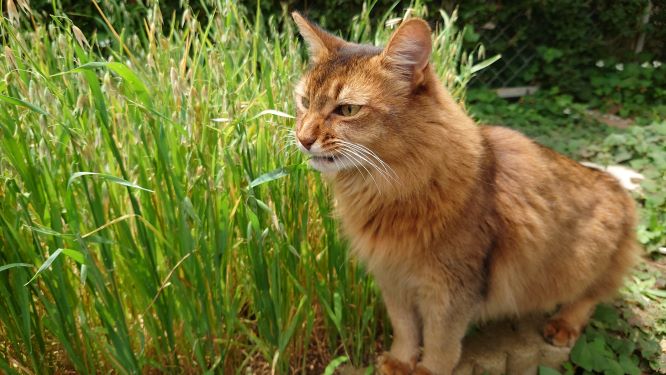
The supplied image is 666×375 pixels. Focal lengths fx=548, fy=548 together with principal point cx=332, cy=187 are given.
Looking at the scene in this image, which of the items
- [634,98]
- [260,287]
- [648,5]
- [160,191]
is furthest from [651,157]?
[160,191]

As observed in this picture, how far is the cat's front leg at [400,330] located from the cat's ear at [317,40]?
77cm

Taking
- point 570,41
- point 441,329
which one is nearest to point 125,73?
point 441,329

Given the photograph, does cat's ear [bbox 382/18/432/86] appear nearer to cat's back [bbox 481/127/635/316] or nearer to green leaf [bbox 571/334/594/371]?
cat's back [bbox 481/127/635/316]

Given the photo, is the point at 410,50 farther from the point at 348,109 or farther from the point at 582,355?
the point at 582,355

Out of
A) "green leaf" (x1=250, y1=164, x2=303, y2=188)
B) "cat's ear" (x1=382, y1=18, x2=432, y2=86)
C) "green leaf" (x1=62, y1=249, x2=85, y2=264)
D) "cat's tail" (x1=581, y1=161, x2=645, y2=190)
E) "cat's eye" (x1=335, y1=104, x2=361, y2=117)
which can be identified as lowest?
"cat's tail" (x1=581, y1=161, x2=645, y2=190)

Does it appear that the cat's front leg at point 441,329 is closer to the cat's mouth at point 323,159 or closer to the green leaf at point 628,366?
the cat's mouth at point 323,159

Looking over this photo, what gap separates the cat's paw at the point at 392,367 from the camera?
76.6 inches

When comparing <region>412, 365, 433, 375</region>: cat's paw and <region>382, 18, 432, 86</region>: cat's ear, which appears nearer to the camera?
<region>382, 18, 432, 86</region>: cat's ear

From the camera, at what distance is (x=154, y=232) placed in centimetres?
149

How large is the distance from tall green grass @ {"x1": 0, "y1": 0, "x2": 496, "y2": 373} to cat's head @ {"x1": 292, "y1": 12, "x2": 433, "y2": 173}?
103 millimetres

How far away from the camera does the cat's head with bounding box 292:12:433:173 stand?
1564 mm

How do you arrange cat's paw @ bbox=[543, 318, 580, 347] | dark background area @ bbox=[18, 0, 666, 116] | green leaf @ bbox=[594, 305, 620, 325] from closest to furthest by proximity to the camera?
cat's paw @ bbox=[543, 318, 580, 347] < green leaf @ bbox=[594, 305, 620, 325] < dark background area @ bbox=[18, 0, 666, 116]

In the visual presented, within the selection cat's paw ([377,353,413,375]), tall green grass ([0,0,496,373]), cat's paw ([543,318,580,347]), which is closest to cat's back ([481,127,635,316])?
cat's paw ([543,318,580,347])

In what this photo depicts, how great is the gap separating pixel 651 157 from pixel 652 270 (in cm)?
143
